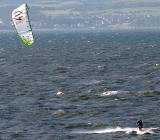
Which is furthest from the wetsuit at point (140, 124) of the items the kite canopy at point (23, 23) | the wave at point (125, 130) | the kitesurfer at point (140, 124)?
the kite canopy at point (23, 23)

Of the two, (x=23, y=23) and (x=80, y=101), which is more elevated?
(x=23, y=23)

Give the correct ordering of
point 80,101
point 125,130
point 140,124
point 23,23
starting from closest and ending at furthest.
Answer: point 140,124 → point 125,130 → point 23,23 → point 80,101

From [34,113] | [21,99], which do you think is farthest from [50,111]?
[21,99]

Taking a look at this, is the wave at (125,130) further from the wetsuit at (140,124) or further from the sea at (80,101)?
the wetsuit at (140,124)

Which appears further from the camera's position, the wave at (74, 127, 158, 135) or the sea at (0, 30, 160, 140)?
the sea at (0, 30, 160, 140)

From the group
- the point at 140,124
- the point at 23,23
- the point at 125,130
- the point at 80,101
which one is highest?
the point at 23,23

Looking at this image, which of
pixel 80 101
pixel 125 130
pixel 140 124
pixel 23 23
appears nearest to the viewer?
pixel 140 124

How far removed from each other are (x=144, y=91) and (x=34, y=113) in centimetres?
1724

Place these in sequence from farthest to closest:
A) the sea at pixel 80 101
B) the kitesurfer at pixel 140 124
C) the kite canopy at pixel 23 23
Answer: the kite canopy at pixel 23 23 → the sea at pixel 80 101 → the kitesurfer at pixel 140 124

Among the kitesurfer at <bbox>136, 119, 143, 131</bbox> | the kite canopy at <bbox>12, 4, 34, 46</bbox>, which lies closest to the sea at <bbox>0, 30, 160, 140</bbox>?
the kitesurfer at <bbox>136, 119, 143, 131</bbox>

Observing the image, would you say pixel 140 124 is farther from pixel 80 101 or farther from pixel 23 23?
pixel 23 23

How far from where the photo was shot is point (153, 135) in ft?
143

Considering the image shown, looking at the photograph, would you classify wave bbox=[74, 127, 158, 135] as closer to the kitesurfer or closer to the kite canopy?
the kitesurfer

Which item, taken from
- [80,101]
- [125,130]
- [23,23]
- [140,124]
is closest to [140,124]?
[140,124]
